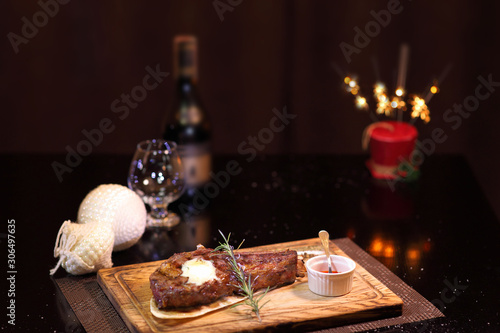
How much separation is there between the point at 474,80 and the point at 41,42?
205 cm

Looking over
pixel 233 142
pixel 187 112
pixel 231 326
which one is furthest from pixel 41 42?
pixel 231 326

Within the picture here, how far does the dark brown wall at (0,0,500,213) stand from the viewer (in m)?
3.19

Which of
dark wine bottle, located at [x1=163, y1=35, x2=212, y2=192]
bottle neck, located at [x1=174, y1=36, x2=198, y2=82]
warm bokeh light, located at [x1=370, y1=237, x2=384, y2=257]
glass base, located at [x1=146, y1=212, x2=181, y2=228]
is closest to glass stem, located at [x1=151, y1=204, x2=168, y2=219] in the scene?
glass base, located at [x1=146, y1=212, x2=181, y2=228]

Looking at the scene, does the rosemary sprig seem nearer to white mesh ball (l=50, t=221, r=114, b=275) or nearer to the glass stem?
white mesh ball (l=50, t=221, r=114, b=275)

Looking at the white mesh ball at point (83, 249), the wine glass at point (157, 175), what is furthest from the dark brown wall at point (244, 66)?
the white mesh ball at point (83, 249)

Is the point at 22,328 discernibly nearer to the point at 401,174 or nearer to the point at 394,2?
the point at 401,174

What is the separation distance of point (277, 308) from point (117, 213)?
1.62 ft

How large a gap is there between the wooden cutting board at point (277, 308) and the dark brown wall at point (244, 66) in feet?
6.58

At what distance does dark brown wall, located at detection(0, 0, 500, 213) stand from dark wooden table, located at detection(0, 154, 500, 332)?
884 mm

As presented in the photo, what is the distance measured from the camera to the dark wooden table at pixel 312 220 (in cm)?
139

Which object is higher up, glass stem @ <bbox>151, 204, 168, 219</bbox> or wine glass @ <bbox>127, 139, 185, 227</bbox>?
wine glass @ <bbox>127, 139, 185, 227</bbox>

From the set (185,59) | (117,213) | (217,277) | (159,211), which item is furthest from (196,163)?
(217,277)

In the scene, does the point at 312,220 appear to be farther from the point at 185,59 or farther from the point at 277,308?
the point at 185,59

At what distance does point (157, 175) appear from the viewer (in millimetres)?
1767
